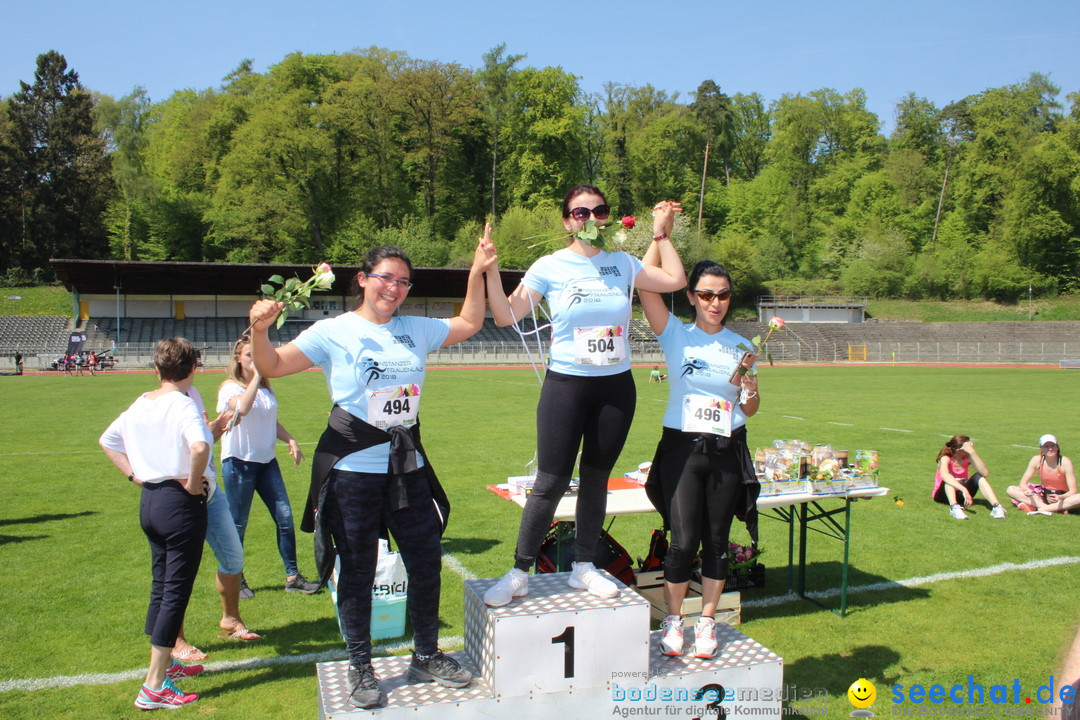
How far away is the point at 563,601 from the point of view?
3781 millimetres

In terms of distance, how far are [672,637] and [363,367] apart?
2058mm

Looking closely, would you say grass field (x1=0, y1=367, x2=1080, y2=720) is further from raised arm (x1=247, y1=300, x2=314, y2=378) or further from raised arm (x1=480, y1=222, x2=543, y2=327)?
raised arm (x1=480, y1=222, x2=543, y2=327)

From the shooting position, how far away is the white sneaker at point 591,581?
3.85m

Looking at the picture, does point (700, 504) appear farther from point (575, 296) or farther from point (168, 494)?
point (168, 494)

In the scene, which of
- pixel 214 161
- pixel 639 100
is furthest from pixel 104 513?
pixel 639 100

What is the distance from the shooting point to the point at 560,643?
141 inches

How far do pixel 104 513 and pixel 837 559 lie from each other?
26.1 feet

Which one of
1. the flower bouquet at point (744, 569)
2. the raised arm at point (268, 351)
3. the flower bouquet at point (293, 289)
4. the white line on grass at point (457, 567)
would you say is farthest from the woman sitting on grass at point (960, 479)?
the raised arm at point (268, 351)

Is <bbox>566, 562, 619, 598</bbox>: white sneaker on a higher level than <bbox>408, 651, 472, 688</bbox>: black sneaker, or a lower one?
higher

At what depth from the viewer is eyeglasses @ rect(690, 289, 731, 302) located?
4.27 meters

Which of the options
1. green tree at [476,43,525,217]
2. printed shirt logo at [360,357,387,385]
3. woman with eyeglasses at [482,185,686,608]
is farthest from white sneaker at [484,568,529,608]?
green tree at [476,43,525,217]

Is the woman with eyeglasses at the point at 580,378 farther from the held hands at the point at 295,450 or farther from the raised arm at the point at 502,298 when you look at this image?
the held hands at the point at 295,450

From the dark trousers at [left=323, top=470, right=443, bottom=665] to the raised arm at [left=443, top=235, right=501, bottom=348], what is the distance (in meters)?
0.78

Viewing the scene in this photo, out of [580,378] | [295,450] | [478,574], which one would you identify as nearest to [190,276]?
[295,450]
